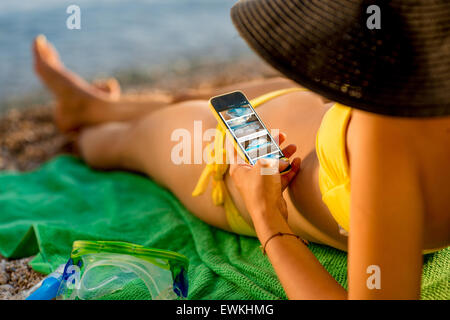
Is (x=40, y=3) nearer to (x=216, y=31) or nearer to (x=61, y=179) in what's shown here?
(x=216, y=31)

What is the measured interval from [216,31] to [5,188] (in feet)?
10.4

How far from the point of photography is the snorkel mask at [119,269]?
1.02 m

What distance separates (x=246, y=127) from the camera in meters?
1.11

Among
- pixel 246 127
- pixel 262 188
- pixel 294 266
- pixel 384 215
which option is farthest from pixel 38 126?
pixel 384 215

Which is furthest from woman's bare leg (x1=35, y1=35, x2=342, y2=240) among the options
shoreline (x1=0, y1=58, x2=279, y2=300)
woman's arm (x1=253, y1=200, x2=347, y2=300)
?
woman's arm (x1=253, y1=200, x2=347, y2=300)

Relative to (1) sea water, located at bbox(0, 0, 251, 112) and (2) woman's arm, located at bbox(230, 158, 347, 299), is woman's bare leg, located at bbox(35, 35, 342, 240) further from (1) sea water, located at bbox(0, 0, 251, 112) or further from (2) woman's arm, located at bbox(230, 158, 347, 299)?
(1) sea water, located at bbox(0, 0, 251, 112)

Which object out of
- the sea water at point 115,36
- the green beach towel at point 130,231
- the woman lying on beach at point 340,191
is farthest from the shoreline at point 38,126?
the sea water at point 115,36

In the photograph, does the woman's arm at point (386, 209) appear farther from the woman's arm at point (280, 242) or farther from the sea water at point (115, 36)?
the sea water at point (115, 36)

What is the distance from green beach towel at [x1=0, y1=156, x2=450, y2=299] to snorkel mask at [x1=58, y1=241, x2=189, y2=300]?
76 millimetres

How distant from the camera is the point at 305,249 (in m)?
0.90

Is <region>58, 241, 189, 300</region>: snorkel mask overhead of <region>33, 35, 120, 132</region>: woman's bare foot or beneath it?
beneath

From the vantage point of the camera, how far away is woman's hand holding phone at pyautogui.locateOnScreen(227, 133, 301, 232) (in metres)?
0.93

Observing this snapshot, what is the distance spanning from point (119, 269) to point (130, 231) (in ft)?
1.28
